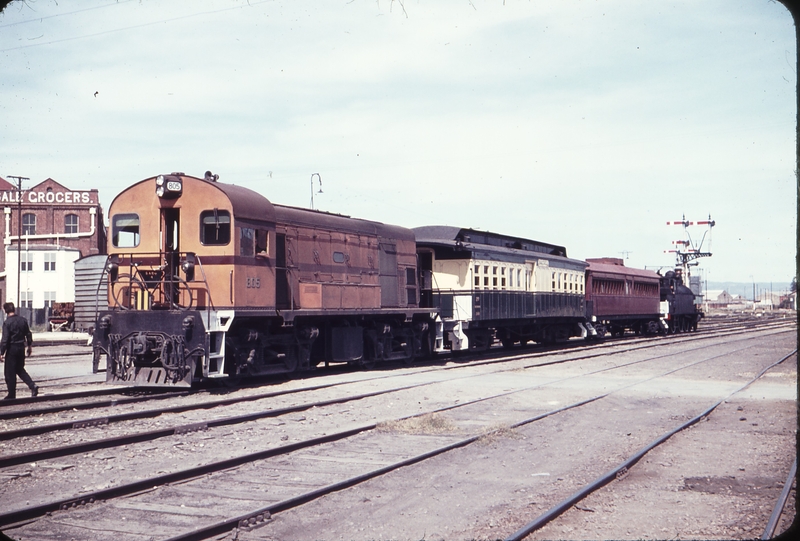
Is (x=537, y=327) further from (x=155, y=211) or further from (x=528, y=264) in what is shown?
(x=155, y=211)

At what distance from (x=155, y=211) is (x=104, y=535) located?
10233mm

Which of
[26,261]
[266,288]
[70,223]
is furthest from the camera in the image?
[70,223]

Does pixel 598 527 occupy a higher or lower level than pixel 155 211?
lower

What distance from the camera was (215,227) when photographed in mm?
14906

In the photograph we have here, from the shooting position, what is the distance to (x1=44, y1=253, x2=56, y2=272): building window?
185 ft

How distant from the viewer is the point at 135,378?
14.4 metres

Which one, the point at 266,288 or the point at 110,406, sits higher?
the point at 266,288

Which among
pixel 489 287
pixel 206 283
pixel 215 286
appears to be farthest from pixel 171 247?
pixel 489 287

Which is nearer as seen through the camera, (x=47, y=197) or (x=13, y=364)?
(x=13, y=364)

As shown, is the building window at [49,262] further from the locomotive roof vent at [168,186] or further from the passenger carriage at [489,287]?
the locomotive roof vent at [168,186]

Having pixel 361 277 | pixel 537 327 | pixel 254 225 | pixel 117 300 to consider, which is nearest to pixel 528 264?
pixel 537 327

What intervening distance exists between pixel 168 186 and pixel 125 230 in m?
1.47

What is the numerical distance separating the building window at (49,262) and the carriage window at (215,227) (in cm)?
4691

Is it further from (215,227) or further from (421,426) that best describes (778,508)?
(215,227)
